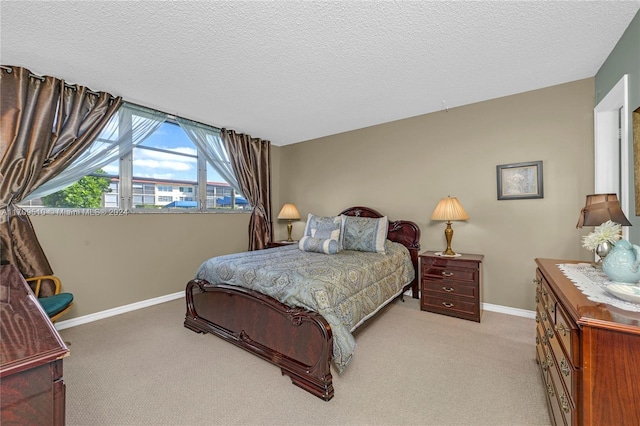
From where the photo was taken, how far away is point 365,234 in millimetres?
3529

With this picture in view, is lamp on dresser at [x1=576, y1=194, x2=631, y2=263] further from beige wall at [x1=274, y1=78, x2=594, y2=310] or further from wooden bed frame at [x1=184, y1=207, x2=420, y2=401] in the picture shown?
wooden bed frame at [x1=184, y1=207, x2=420, y2=401]

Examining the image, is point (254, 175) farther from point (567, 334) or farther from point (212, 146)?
point (567, 334)

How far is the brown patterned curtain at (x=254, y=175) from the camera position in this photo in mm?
4531

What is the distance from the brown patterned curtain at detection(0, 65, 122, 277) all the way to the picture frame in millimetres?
4622

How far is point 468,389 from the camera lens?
6.25ft

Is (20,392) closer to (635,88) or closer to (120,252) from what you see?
(120,252)

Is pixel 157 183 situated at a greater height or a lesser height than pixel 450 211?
greater

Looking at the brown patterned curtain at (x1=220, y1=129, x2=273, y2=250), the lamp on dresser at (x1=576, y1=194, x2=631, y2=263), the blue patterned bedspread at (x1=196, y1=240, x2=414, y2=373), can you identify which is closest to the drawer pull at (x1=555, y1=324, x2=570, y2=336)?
the lamp on dresser at (x1=576, y1=194, x2=631, y2=263)

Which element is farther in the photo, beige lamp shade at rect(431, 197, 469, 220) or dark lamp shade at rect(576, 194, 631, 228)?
beige lamp shade at rect(431, 197, 469, 220)

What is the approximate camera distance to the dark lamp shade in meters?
1.69

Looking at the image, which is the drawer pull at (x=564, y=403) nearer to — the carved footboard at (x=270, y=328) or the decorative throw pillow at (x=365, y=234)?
the carved footboard at (x=270, y=328)

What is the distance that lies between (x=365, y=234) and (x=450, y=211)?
1024 millimetres

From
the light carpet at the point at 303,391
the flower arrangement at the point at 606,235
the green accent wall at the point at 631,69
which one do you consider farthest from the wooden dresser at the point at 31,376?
the green accent wall at the point at 631,69

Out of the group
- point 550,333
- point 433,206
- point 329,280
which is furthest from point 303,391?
point 433,206
